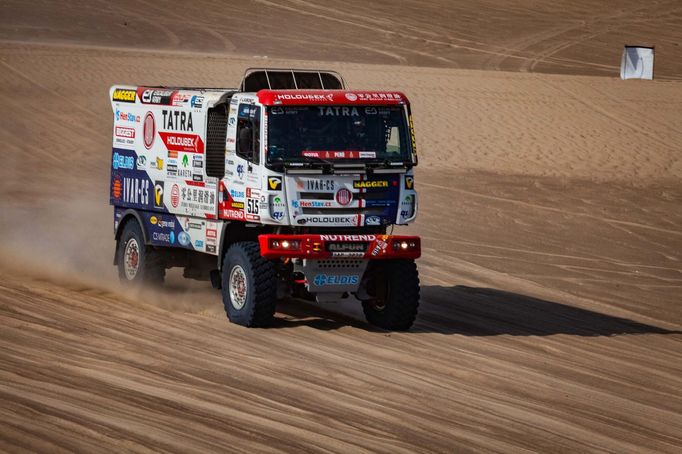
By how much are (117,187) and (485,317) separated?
5081 millimetres

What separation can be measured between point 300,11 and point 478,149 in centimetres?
2793

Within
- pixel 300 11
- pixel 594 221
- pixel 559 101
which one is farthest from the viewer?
pixel 300 11

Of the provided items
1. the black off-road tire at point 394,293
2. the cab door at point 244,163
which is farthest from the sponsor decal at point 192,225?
the black off-road tire at point 394,293

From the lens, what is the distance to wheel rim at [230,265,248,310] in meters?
14.2

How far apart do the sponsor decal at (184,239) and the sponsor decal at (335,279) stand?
2.23 metres

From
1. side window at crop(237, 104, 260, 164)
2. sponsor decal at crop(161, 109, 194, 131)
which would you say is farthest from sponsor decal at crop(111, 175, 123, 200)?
side window at crop(237, 104, 260, 164)

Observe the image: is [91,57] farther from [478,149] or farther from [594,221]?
[594,221]

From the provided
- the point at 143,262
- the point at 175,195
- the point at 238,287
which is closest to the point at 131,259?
the point at 143,262

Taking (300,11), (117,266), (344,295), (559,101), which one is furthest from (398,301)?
(300,11)

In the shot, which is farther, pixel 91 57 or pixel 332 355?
pixel 91 57

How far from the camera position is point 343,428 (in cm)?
991

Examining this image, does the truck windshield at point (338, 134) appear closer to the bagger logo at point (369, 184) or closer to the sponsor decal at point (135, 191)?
the bagger logo at point (369, 184)

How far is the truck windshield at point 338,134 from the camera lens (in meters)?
13.9

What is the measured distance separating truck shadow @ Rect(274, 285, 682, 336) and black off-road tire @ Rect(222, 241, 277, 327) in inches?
17.9
